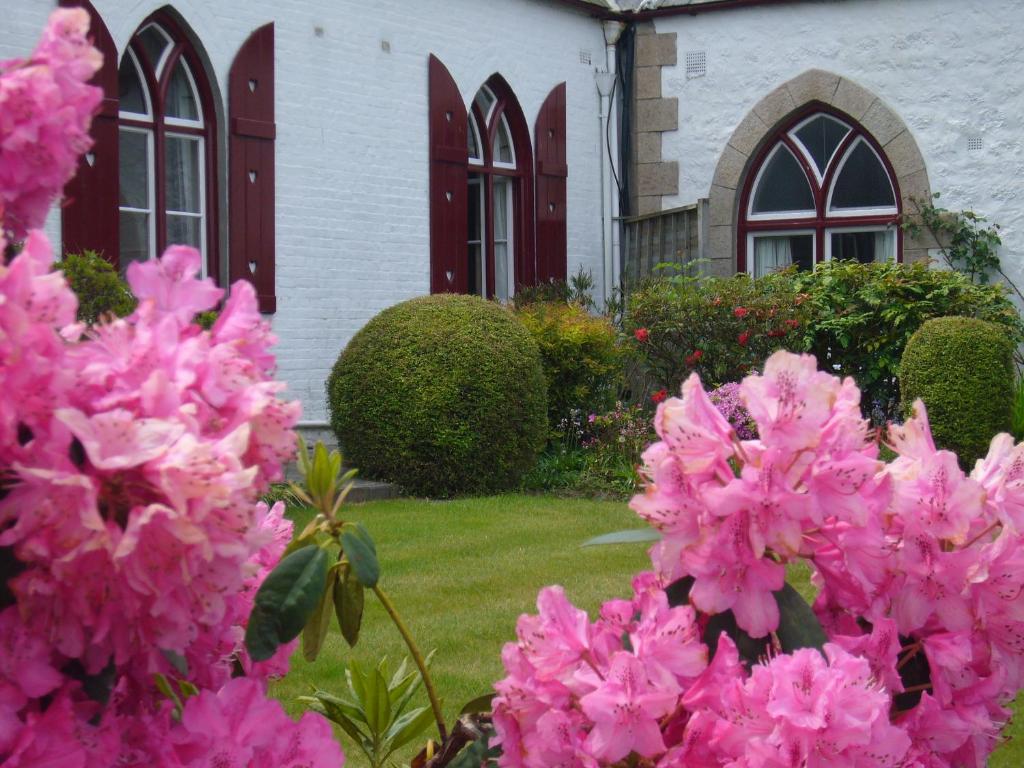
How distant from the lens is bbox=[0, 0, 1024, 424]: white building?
35.2 feet

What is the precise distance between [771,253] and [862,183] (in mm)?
1173

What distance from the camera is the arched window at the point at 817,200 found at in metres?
13.9

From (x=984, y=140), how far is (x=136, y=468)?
13603 millimetres

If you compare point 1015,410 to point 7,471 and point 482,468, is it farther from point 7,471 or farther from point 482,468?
point 7,471

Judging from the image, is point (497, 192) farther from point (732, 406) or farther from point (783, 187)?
point (732, 406)

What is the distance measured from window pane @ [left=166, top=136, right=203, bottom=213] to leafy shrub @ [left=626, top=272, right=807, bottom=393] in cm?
394

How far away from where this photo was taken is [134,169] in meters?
10.4

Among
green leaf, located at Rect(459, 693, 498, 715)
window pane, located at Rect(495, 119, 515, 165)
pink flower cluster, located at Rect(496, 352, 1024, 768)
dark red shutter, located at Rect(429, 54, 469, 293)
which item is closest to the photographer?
pink flower cluster, located at Rect(496, 352, 1024, 768)

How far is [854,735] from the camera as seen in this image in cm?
115

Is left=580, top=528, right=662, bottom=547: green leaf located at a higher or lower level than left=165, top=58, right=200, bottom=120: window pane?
lower

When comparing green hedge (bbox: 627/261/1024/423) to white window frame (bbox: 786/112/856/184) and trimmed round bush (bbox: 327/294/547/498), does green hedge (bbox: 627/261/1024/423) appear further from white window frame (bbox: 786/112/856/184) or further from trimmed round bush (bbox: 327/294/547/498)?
trimmed round bush (bbox: 327/294/547/498)

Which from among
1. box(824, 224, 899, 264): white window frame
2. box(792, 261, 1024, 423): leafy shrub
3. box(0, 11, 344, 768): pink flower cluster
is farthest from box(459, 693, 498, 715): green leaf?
box(824, 224, 899, 264): white window frame

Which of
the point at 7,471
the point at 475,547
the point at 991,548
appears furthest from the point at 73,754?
the point at 475,547

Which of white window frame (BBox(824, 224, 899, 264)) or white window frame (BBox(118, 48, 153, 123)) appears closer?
white window frame (BBox(118, 48, 153, 123))
